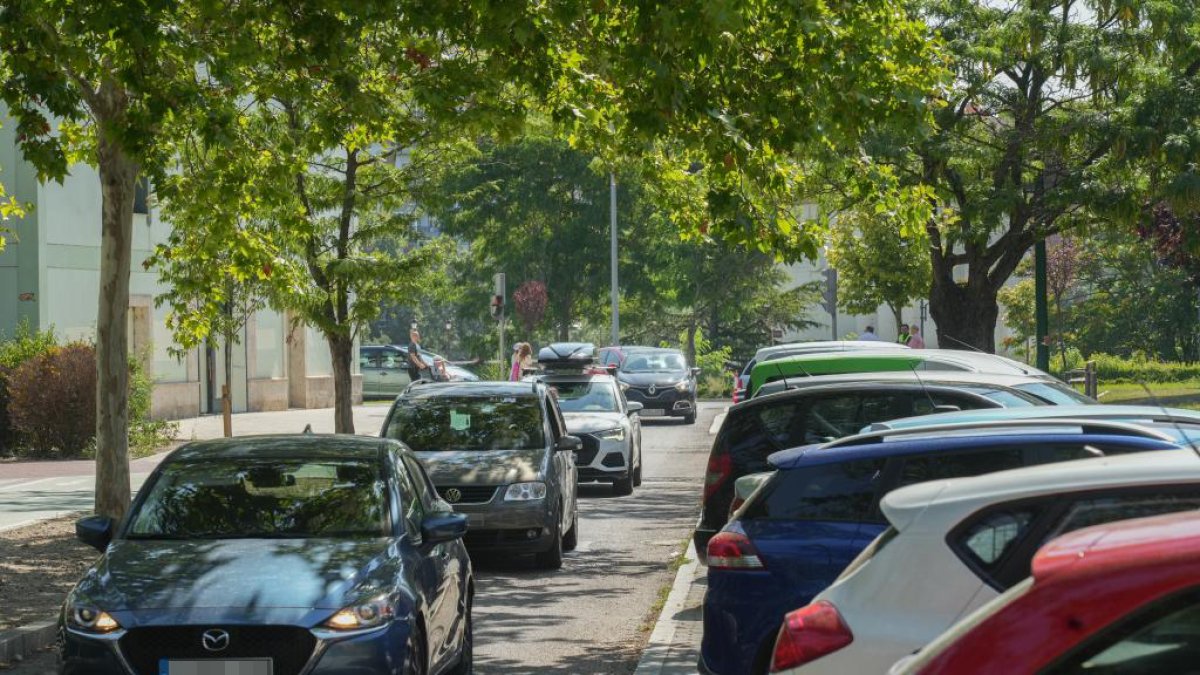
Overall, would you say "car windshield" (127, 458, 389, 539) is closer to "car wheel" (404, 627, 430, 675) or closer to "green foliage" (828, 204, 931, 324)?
"car wheel" (404, 627, 430, 675)

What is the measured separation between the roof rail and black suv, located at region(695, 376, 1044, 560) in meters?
2.92

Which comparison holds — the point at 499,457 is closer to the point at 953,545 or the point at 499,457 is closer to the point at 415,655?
the point at 415,655

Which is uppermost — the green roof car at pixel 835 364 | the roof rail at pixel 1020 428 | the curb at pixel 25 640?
the green roof car at pixel 835 364

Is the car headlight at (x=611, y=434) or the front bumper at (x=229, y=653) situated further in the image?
the car headlight at (x=611, y=434)

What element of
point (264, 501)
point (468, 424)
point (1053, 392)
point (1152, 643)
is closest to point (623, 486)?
point (468, 424)

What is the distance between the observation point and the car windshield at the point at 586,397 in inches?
896

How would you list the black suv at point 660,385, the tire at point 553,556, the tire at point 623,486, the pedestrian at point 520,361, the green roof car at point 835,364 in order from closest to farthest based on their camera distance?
the green roof car at point 835,364, the tire at point 553,556, the tire at point 623,486, the pedestrian at point 520,361, the black suv at point 660,385

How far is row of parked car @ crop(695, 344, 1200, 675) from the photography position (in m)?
2.79

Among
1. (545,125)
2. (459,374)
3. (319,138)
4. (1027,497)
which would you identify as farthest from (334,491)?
(459,374)

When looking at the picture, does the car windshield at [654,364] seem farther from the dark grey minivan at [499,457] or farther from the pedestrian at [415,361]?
the dark grey minivan at [499,457]

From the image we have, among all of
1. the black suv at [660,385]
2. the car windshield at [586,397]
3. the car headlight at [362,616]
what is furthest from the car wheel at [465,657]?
the black suv at [660,385]

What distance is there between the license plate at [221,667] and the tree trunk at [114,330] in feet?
24.8

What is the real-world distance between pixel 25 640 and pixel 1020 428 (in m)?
6.52

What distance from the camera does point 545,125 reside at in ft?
73.0
